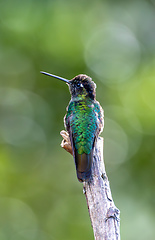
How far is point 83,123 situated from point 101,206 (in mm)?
1165

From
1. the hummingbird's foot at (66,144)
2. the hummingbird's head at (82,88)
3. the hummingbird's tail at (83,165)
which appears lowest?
the hummingbird's tail at (83,165)

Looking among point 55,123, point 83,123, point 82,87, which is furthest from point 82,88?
point 55,123

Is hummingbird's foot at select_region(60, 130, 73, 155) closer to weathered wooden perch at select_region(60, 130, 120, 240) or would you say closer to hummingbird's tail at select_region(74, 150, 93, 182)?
hummingbird's tail at select_region(74, 150, 93, 182)

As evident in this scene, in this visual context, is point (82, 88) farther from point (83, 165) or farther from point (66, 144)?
→ point (83, 165)

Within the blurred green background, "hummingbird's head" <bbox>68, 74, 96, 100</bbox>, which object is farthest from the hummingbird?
the blurred green background

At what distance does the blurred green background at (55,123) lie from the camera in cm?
1305

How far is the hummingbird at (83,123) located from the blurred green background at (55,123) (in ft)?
24.5

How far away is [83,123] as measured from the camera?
175 inches

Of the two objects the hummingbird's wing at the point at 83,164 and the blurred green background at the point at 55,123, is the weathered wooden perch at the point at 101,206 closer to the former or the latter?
the hummingbird's wing at the point at 83,164

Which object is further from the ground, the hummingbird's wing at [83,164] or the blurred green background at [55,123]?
the blurred green background at [55,123]

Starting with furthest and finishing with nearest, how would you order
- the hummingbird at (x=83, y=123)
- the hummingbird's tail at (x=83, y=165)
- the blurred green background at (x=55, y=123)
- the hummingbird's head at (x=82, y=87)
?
the blurred green background at (x=55, y=123) → the hummingbird's head at (x=82, y=87) → the hummingbird at (x=83, y=123) → the hummingbird's tail at (x=83, y=165)

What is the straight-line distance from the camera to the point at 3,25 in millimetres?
14891

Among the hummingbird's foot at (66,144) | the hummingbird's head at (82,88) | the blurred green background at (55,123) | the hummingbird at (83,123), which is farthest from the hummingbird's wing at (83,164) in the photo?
the blurred green background at (55,123)

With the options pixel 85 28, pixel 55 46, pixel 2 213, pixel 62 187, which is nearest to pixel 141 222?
pixel 62 187
